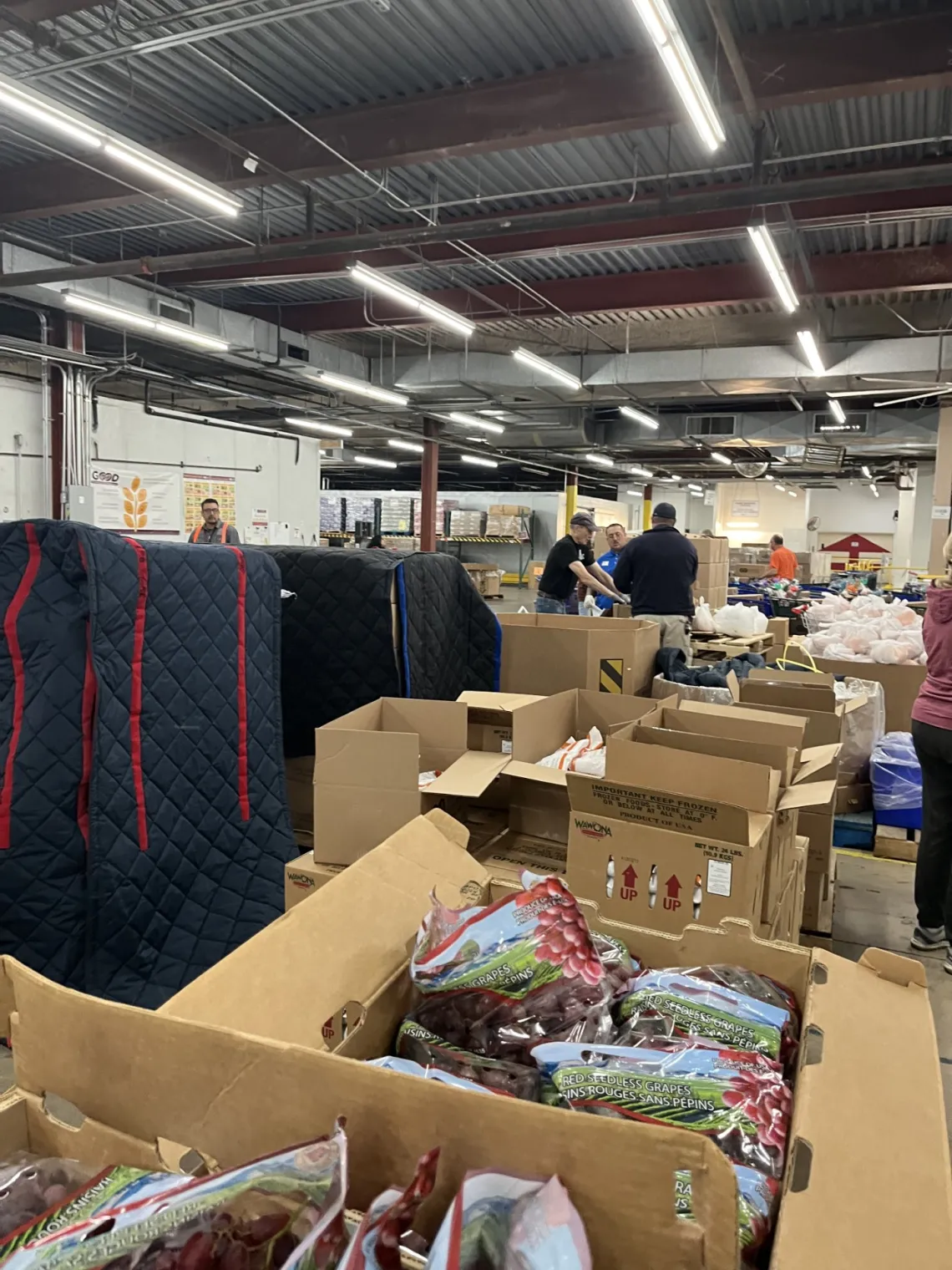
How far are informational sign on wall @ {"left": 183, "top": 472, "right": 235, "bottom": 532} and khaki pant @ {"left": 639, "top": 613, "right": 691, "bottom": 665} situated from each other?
4.93 meters

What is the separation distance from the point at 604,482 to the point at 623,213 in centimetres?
1713

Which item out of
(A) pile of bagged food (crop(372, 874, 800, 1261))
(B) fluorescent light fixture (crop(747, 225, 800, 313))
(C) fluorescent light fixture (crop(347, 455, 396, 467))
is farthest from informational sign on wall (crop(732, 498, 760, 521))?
(A) pile of bagged food (crop(372, 874, 800, 1261))

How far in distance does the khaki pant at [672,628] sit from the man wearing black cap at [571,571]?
1.60ft

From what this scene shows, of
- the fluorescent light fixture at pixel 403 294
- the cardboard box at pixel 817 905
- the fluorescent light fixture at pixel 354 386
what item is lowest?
the cardboard box at pixel 817 905

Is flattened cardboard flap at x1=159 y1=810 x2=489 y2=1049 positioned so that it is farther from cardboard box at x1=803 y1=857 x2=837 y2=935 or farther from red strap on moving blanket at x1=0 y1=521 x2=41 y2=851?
cardboard box at x1=803 y1=857 x2=837 y2=935

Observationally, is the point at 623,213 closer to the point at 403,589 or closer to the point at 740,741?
the point at 403,589

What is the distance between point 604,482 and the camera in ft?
70.4

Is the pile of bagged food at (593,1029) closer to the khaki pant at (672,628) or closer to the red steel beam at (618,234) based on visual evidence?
the khaki pant at (672,628)

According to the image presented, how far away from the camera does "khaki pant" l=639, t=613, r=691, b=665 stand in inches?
193

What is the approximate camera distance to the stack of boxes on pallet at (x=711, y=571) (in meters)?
7.36

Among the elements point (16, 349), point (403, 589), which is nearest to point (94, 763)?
point (403, 589)

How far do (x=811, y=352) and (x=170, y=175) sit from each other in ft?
17.7

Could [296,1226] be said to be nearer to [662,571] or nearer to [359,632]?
[359,632]

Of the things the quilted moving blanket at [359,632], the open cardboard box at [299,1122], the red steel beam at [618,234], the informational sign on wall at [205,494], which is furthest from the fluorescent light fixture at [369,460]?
the open cardboard box at [299,1122]
